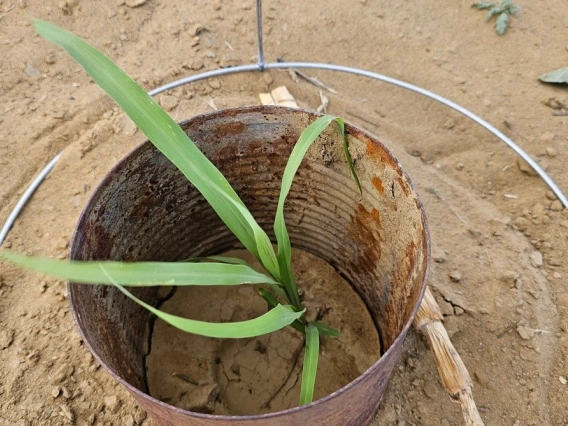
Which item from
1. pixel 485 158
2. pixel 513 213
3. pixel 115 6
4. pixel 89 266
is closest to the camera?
pixel 89 266

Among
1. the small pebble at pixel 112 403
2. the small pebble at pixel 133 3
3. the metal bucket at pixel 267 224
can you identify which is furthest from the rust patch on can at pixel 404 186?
the small pebble at pixel 133 3

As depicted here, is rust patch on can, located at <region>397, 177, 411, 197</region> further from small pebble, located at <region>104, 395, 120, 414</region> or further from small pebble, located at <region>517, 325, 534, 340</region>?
small pebble, located at <region>104, 395, 120, 414</region>

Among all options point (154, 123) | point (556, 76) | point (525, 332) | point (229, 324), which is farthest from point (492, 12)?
point (229, 324)

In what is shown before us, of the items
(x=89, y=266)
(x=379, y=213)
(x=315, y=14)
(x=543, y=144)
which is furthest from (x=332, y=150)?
(x=315, y=14)

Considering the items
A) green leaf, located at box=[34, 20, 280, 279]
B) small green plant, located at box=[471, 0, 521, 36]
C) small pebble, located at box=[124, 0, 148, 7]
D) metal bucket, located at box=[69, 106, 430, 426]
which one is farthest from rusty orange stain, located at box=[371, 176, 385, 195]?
small pebble, located at box=[124, 0, 148, 7]

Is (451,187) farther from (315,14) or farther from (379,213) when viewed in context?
(315,14)

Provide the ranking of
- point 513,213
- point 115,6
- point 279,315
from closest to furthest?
point 279,315 < point 513,213 < point 115,6

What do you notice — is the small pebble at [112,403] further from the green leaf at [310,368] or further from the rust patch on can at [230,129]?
the rust patch on can at [230,129]
